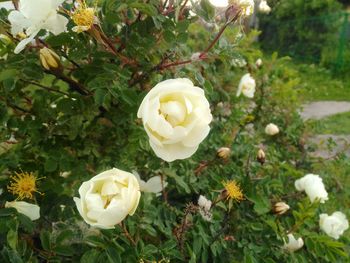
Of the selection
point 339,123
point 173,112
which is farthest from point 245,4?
point 339,123

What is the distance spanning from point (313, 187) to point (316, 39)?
727 cm

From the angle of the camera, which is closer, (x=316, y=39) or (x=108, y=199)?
(x=108, y=199)

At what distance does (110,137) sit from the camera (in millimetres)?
1275

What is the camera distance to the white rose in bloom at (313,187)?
1518 millimetres

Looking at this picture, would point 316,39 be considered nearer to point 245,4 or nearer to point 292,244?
point 292,244

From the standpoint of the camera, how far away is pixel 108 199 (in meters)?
0.82

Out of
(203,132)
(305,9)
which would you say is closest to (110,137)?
(203,132)

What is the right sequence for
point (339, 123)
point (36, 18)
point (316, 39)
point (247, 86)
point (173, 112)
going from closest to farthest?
point (173, 112), point (36, 18), point (247, 86), point (339, 123), point (316, 39)

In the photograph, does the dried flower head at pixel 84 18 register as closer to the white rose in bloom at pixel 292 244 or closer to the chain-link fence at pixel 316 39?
the white rose in bloom at pixel 292 244

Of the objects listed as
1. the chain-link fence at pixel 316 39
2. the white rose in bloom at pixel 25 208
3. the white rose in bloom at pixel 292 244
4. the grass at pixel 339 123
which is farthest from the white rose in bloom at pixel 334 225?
the chain-link fence at pixel 316 39

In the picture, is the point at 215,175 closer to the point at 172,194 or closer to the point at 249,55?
the point at 172,194

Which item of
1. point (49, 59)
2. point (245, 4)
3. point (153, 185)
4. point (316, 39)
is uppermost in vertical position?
point (245, 4)

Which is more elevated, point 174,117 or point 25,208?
point 174,117

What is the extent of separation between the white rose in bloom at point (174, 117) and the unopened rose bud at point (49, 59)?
1.06ft
